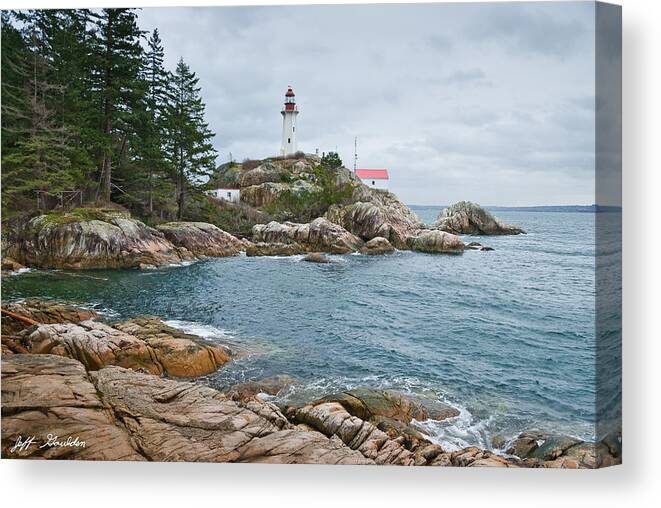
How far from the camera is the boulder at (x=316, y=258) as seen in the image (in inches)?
218

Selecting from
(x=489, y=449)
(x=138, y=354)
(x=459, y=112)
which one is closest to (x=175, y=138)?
(x=138, y=354)

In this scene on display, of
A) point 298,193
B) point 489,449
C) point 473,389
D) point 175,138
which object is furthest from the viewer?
point 298,193

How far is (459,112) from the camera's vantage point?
4.34m

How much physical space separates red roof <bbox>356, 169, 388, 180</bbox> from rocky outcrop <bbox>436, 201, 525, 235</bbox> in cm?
80

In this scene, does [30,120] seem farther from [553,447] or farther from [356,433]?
[553,447]

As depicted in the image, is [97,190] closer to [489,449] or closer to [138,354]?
[138,354]

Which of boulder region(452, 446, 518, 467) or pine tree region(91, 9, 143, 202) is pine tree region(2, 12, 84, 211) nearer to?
pine tree region(91, 9, 143, 202)

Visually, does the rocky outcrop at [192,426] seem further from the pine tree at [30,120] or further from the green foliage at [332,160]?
the green foliage at [332,160]

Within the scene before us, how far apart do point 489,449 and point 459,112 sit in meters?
3.38

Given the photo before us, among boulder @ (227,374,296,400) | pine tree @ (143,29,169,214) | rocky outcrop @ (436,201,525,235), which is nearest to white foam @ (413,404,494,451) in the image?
boulder @ (227,374,296,400)

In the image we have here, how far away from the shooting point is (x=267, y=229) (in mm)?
6074

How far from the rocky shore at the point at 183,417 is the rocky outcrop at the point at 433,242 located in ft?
6.60

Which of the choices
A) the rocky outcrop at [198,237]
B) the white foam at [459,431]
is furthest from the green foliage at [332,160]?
the white foam at [459,431]

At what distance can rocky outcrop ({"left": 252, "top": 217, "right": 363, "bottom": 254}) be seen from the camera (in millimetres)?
5680
